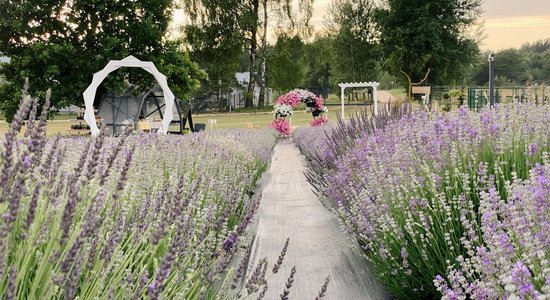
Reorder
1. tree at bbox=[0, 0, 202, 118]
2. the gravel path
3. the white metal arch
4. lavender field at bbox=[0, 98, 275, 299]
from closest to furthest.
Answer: lavender field at bbox=[0, 98, 275, 299] < the gravel path < the white metal arch < tree at bbox=[0, 0, 202, 118]

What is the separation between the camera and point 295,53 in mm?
Answer: 39344

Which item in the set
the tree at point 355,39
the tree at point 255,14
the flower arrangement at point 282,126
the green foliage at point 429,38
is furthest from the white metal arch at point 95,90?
the tree at point 355,39

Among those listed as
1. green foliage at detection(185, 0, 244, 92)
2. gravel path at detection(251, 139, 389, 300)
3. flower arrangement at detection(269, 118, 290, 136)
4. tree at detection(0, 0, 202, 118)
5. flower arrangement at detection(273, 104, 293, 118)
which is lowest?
gravel path at detection(251, 139, 389, 300)

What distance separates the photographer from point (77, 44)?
23.3m

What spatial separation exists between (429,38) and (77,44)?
1012 inches

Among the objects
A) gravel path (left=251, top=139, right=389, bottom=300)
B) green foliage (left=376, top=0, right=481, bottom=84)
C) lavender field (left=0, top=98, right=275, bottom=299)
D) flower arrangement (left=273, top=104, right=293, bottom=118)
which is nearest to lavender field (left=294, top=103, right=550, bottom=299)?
gravel path (left=251, top=139, right=389, bottom=300)

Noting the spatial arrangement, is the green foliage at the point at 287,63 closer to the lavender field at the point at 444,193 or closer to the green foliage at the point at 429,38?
the green foliage at the point at 429,38

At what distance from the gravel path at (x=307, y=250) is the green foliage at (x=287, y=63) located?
102 feet

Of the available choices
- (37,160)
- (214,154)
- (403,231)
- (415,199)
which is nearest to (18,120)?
A: (37,160)

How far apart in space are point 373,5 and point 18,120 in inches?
2056

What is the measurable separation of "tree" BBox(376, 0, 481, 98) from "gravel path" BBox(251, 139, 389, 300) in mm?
34887

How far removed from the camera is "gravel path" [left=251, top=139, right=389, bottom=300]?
3.93 m

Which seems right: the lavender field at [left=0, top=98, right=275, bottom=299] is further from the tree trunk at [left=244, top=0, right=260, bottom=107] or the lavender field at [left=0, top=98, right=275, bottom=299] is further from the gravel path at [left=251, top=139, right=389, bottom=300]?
the tree trunk at [left=244, top=0, right=260, bottom=107]

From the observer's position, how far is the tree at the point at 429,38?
1617 inches
